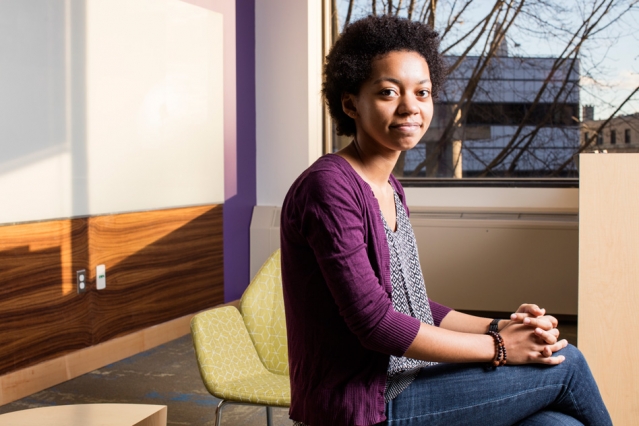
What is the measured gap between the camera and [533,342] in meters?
1.26

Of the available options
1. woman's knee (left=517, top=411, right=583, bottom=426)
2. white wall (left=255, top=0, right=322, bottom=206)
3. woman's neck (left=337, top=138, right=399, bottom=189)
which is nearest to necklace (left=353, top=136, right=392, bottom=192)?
woman's neck (left=337, top=138, right=399, bottom=189)

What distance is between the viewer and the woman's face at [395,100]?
1362 millimetres

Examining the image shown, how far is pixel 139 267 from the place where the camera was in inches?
151

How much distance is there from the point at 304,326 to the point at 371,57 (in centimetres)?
53

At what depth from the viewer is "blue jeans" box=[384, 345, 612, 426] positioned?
122 centimetres

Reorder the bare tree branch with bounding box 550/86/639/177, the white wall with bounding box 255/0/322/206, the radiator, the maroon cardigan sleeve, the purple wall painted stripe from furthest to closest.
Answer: the white wall with bounding box 255/0/322/206 < the purple wall painted stripe < the bare tree branch with bounding box 550/86/639/177 < the radiator < the maroon cardigan sleeve

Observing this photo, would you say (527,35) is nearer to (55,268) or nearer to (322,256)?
(55,268)

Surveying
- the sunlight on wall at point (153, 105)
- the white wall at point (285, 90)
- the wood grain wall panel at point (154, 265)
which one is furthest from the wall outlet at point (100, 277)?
the white wall at point (285, 90)

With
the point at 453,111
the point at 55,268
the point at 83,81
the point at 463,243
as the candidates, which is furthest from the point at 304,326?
the point at 453,111

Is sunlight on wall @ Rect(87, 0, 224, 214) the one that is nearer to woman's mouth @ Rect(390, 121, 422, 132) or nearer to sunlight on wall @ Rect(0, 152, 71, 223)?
sunlight on wall @ Rect(0, 152, 71, 223)

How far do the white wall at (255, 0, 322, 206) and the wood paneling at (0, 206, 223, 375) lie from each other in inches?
27.3

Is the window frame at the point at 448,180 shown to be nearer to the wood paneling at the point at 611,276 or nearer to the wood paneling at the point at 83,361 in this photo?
the wood paneling at the point at 83,361

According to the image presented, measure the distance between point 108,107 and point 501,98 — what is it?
270 cm

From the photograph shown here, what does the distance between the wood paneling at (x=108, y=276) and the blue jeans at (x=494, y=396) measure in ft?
7.59
